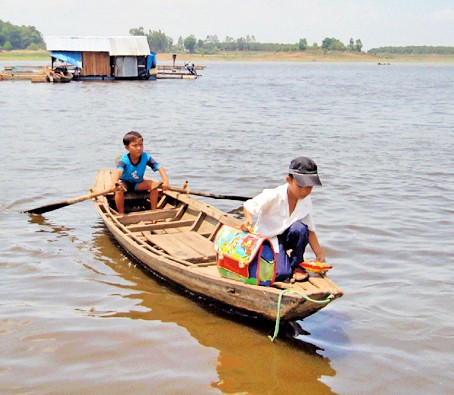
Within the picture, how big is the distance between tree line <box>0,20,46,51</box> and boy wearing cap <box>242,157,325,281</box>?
141m

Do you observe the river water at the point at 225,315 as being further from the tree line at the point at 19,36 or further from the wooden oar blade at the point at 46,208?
the tree line at the point at 19,36

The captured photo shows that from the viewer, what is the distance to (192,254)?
5656mm

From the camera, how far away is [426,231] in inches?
297

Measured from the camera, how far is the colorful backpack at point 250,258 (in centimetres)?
433

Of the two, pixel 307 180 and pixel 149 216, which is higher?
pixel 307 180

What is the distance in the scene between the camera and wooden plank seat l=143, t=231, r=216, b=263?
5562 mm

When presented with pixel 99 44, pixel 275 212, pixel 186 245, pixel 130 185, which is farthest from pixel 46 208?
pixel 99 44

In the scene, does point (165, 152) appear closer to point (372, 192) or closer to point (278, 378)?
point (372, 192)

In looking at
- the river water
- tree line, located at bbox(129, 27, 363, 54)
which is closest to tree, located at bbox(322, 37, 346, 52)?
tree line, located at bbox(129, 27, 363, 54)

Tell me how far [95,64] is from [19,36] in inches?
4585

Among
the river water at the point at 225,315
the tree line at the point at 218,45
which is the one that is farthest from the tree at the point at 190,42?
the river water at the point at 225,315

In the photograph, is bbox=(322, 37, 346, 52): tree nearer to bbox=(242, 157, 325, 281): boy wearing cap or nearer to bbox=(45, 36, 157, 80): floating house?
bbox=(45, 36, 157, 80): floating house

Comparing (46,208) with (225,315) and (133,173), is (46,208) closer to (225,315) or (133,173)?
(133,173)

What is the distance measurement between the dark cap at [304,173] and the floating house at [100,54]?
1333 inches
